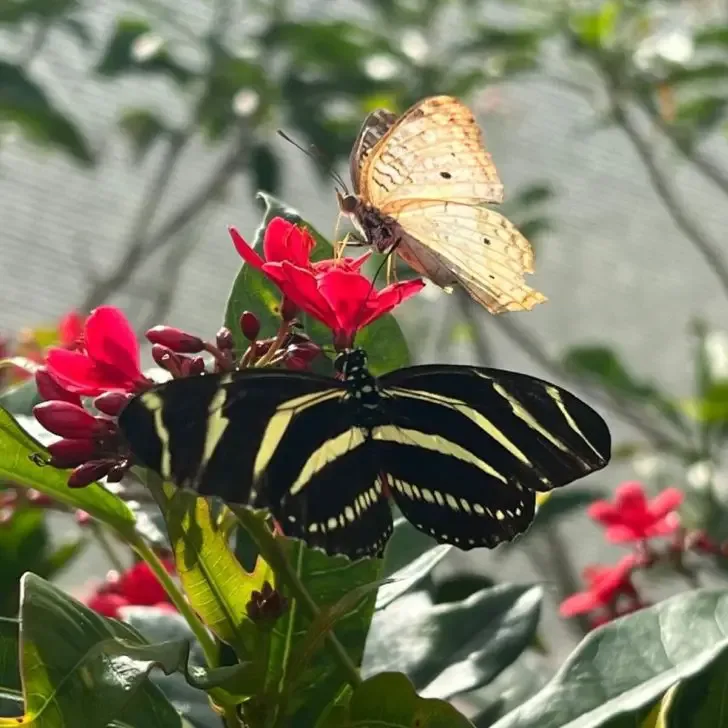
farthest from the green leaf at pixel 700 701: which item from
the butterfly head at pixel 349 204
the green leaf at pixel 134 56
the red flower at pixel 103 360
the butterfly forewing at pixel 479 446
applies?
the green leaf at pixel 134 56

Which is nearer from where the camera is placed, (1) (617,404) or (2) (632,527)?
(2) (632,527)

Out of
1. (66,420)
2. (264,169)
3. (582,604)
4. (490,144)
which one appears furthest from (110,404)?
(490,144)

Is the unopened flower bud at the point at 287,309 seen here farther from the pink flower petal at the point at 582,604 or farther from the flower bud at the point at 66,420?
the pink flower petal at the point at 582,604

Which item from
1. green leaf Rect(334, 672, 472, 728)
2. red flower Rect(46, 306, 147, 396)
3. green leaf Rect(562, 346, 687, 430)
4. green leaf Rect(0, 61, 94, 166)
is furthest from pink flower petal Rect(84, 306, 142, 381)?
green leaf Rect(562, 346, 687, 430)

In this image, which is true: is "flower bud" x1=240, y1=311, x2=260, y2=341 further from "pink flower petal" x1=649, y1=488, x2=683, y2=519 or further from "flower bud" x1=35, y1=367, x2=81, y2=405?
"pink flower petal" x1=649, y1=488, x2=683, y2=519

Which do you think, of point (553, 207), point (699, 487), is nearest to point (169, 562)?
point (699, 487)

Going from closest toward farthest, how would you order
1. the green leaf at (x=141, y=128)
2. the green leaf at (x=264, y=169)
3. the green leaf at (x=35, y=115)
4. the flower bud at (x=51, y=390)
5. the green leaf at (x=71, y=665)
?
the green leaf at (x=71, y=665)
the flower bud at (x=51, y=390)
the green leaf at (x=35, y=115)
the green leaf at (x=264, y=169)
the green leaf at (x=141, y=128)

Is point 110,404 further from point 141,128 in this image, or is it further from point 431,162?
point 141,128
